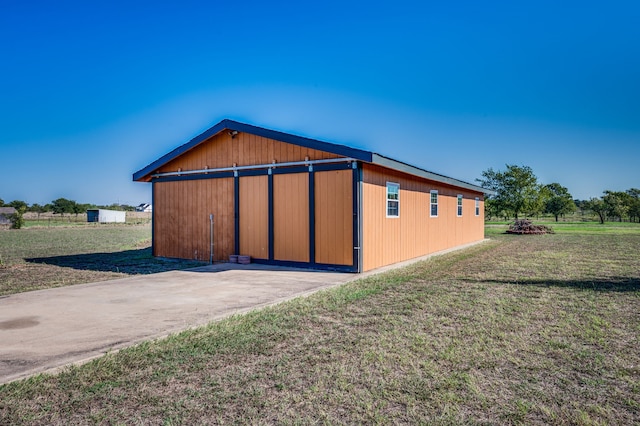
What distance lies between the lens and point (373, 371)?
11.9ft

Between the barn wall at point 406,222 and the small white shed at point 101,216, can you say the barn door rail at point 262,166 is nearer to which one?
the barn wall at point 406,222

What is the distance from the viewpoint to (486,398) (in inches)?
121

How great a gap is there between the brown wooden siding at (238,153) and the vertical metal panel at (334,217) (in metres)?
0.62

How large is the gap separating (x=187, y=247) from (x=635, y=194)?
2728 inches

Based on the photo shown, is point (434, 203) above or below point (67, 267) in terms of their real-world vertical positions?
above

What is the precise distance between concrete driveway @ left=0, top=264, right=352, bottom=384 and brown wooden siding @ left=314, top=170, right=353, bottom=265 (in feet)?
1.90

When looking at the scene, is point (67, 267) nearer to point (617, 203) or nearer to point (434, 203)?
point (434, 203)

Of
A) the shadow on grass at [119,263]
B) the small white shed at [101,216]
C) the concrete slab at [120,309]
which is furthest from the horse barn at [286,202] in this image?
the small white shed at [101,216]

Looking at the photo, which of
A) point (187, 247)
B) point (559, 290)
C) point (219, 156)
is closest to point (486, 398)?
point (559, 290)

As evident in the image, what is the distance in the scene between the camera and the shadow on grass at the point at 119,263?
1052 cm

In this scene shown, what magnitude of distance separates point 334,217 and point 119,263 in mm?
6695

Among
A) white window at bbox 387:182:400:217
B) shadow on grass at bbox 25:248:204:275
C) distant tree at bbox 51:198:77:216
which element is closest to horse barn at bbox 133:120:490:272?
white window at bbox 387:182:400:217

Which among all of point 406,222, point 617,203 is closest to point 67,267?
point 406,222

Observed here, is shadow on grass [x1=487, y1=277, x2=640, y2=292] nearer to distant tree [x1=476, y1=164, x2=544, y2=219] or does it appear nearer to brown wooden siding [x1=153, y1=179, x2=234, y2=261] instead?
brown wooden siding [x1=153, y1=179, x2=234, y2=261]
